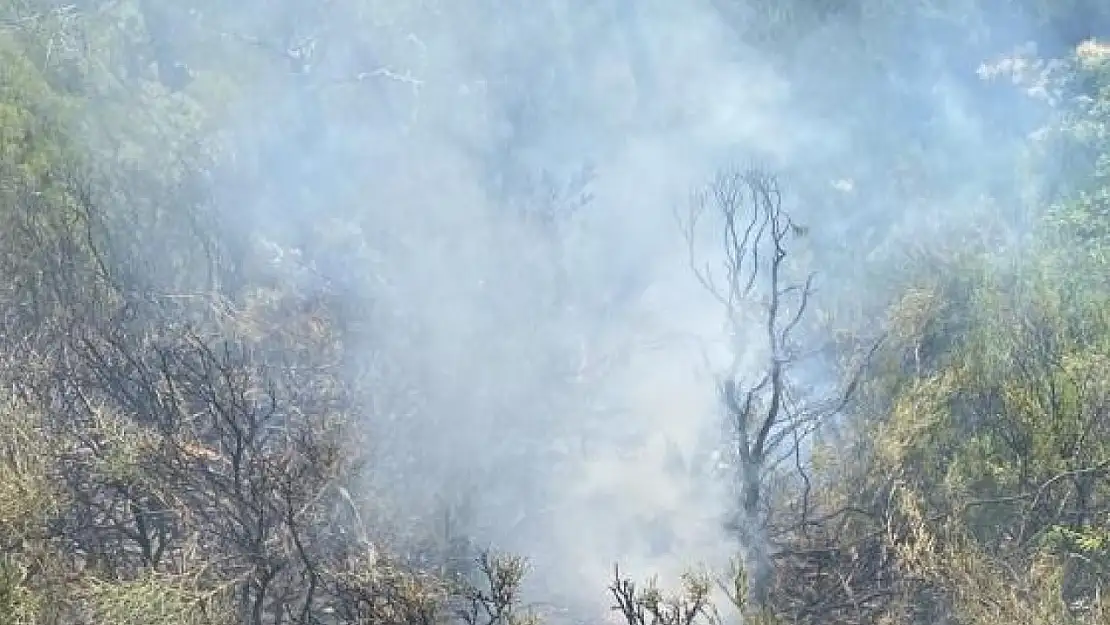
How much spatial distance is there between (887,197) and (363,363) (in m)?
8.57

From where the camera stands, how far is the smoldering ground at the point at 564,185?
13664mm

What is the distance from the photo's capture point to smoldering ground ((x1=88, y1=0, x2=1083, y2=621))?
538 inches

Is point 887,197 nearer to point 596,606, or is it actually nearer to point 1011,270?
point 1011,270

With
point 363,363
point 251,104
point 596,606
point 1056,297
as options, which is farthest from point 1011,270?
point 251,104

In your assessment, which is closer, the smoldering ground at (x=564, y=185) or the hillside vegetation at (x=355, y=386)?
the hillside vegetation at (x=355, y=386)

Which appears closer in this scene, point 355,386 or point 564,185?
point 355,386

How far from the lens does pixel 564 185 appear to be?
17.9 meters

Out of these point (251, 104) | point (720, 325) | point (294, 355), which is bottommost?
point (294, 355)

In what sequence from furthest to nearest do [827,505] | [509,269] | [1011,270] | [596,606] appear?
1. [509,269]
2. [1011,270]
3. [596,606]
4. [827,505]

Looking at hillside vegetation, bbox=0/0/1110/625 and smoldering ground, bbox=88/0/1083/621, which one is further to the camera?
smoldering ground, bbox=88/0/1083/621

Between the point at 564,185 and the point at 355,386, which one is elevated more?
the point at 564,185

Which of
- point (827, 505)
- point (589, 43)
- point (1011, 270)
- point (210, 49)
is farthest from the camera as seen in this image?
point (589, 43)

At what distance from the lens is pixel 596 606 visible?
36.8 feet

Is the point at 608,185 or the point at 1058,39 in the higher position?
the point at 1058,39
